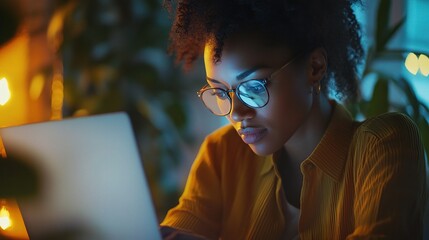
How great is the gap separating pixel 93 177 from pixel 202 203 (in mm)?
370

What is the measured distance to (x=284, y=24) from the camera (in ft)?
2.96

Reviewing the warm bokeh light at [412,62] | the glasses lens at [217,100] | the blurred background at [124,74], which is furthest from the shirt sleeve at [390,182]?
the blurred background at [124,74]

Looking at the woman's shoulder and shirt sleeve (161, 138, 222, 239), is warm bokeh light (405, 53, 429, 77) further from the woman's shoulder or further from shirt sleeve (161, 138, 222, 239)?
shirt sleeve (161, 138, 222, 239)

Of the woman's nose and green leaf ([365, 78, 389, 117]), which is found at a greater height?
the woman's nose

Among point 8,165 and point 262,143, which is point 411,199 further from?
point 8,165

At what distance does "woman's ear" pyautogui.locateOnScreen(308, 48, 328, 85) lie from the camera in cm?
94

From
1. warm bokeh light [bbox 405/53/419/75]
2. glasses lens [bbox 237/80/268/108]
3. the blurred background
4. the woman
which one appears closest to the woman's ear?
the woman

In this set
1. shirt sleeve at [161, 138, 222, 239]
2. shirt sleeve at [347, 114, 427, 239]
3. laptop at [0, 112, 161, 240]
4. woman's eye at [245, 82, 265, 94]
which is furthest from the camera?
shirt sleeve at [161, 138, 222, 239]

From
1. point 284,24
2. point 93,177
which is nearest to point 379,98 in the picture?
→ point 284,24

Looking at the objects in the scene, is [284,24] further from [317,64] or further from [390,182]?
[390,182]

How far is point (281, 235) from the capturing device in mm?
986

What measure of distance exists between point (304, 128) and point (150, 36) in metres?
1.12

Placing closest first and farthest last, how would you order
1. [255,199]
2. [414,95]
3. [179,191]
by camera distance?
[255,199], [414,95], [179,191]

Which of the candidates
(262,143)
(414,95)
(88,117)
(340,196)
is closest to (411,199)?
(340,196)
